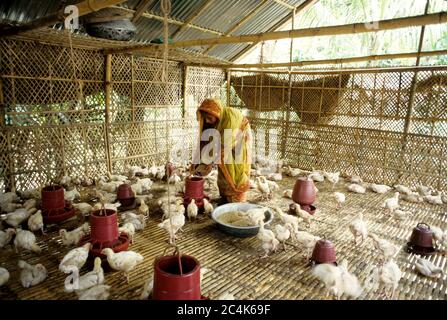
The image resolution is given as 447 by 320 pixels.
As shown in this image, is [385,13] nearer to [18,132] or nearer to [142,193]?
[142,193]

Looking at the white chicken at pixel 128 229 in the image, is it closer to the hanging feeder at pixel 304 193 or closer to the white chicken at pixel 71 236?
the white chicken at pixel 71 236

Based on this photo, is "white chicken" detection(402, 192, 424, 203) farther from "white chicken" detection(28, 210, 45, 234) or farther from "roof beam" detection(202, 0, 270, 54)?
"white chicken" detection(28, 210, 45, 234)

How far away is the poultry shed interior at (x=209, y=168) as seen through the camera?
350 cm

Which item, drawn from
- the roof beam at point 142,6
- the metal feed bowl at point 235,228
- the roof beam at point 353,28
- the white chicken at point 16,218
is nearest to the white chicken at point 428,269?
the metal feed bowl at point 235,228

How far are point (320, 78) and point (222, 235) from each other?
20.5ft

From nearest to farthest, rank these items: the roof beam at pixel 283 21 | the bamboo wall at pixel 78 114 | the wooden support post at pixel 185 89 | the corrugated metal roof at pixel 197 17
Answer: the corrugated metal roof at pixel 197 17
the bamboo wall at pixel 78 114
the roof beam at pixel 283 21
the wooden support post at pixel 185 89

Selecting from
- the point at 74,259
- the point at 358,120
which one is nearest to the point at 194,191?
the point at 74,259

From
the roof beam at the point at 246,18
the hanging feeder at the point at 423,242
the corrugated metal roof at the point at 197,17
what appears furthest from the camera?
the roof beam at the point at 246,18

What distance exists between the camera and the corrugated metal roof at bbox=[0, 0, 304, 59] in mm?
5758

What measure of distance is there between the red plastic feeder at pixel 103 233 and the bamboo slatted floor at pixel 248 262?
1.19 ft

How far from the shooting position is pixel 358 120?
834 centimetres

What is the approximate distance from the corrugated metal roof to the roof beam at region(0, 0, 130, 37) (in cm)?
82

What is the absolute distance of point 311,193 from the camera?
552 cm
